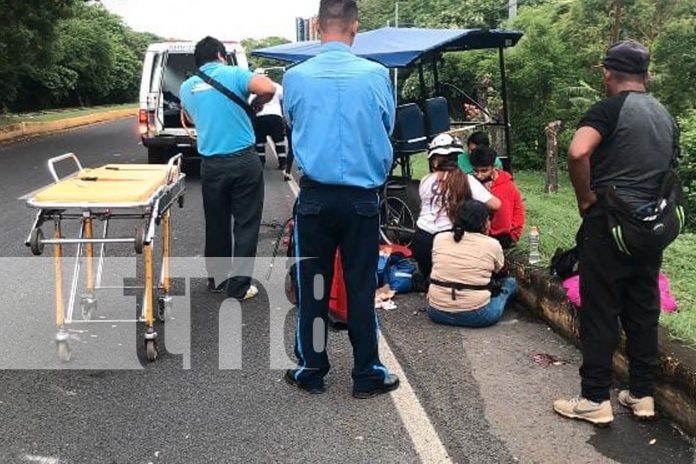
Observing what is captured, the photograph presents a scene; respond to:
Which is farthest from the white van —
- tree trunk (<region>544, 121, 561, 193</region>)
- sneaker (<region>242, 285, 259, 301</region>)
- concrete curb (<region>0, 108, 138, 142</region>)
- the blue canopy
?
concrete curb (<region>0, 108, 138, 142</region>)

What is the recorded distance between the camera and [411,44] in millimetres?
7332

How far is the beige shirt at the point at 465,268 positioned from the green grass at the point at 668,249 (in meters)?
0.74

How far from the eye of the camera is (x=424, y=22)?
88.5 feet

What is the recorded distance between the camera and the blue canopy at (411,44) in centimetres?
702

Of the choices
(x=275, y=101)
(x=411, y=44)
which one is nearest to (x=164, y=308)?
(x=411, y=44)

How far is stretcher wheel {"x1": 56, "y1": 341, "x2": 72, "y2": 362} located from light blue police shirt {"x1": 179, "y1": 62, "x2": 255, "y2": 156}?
180cm

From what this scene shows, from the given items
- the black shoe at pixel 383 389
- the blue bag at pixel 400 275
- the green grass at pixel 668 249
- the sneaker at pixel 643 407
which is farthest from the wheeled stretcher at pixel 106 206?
the green grass at pixel 668 249

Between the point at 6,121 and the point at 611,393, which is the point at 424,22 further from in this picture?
the point at 611,393

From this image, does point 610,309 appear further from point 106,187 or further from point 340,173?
point 106,187

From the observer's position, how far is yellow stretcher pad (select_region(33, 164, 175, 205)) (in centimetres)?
406

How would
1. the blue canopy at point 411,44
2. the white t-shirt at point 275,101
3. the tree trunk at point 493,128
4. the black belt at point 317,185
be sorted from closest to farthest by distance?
the black belt at point 317,185, the white t-shirt at point 275,101, the blue canopy at point 411,44, the tree trunk at point 493,128

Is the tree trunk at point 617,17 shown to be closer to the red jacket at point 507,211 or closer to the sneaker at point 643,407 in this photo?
the red jacket at point 507,211

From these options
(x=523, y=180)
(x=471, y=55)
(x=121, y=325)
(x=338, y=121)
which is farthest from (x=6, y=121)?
(x=338, y=121)

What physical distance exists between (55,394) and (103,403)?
1.05 ft
